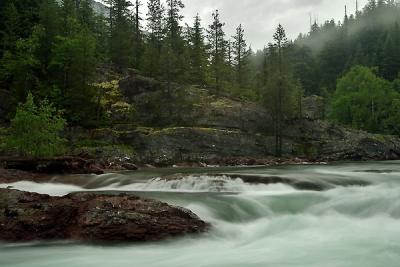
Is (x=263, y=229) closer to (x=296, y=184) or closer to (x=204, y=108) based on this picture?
(x=296, y=184)

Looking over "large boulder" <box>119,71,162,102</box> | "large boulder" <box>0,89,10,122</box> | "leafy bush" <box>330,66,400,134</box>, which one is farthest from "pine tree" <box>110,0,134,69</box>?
"leafy bush" <box>330,66,400,134</box>

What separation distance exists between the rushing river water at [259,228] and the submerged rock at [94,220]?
350 mm

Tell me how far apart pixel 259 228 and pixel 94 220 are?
5935mm

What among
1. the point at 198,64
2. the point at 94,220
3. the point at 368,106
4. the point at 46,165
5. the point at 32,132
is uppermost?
the point at 198,64

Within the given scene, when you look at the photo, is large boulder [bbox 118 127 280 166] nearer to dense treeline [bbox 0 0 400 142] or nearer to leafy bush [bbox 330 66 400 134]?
dense treeline [bbox 0 0 400 142]

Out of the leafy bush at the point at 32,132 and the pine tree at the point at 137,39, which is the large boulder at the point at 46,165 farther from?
the pine tree at the point at 137,39

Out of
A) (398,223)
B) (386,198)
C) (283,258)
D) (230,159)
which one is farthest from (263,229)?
(230,159)

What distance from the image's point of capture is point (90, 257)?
1171 centimetres

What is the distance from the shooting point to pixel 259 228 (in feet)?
51.3

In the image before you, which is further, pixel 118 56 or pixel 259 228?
pixel 118 56

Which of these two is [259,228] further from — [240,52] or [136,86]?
[240,52]

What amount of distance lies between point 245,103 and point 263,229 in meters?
43.1

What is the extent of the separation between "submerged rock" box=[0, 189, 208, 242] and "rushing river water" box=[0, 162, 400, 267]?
1.15 feet

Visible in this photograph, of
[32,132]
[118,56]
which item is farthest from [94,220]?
[118,56]
